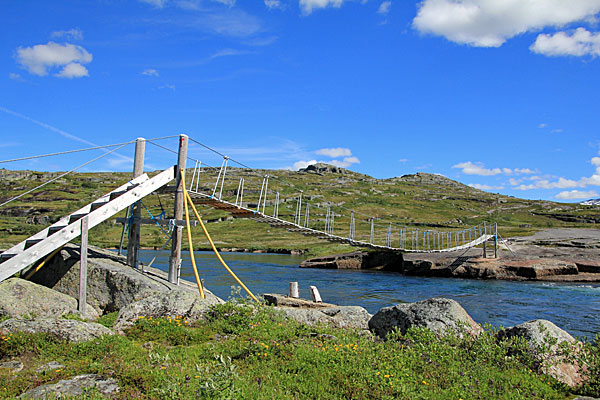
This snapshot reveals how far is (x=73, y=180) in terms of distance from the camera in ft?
575

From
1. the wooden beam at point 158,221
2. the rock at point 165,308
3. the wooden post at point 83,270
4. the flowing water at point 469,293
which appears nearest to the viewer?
the rock at point 165,308

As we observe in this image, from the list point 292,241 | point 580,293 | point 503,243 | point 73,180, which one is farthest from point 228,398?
point 73,180

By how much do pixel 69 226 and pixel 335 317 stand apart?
26.1 feet

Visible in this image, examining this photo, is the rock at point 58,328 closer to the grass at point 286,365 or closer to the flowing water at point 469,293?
the grass at point 286,365

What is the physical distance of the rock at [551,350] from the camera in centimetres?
735

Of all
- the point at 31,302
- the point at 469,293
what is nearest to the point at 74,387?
the point at 31,302

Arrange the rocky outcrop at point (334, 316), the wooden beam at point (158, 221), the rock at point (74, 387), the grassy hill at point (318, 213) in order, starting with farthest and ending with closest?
the grassy hill at point (318, 213)
the wooden beam at point (158, 221)
the rocky outcrop at point (334, 316)
the rock at point (74, 387)

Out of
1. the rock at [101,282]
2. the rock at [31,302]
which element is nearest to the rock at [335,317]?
the rock at [101,282]

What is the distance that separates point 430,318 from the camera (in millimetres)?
9844

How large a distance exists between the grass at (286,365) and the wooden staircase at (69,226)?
430cm

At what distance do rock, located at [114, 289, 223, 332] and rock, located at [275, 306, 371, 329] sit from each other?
2091mm

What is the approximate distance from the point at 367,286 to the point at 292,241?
52607 mm

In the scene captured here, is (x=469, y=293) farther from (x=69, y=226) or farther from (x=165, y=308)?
(x=69, y=226)

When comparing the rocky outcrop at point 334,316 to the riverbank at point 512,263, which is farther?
the riverbank at point 512,263
